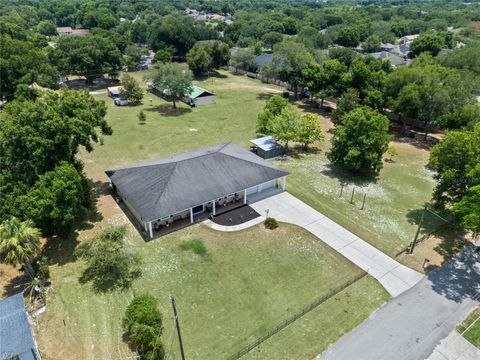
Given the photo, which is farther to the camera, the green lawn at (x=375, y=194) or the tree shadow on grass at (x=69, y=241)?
the green lawn at (x=375, y=194)

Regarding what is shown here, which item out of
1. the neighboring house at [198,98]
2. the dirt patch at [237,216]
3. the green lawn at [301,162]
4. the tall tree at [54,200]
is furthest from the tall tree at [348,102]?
the tall tree at [54,200]

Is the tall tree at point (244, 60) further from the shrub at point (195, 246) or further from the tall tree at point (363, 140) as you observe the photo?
the shrub at point (195, 246)

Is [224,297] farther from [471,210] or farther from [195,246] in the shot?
[471,210]

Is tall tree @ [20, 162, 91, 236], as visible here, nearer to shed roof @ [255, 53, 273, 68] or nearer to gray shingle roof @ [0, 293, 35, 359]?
gray shingle roof @ [0, 293, 35, 359]

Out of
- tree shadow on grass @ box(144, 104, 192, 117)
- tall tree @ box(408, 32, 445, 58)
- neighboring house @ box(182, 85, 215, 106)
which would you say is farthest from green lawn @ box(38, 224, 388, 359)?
tall tree @ box(408, 32, 445, 58)

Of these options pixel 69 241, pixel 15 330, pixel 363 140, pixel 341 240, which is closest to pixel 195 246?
pixel 69 241
